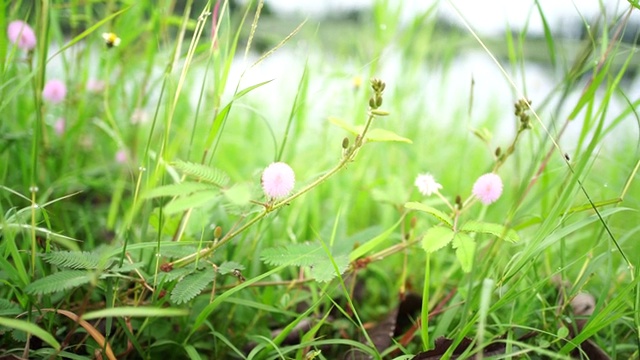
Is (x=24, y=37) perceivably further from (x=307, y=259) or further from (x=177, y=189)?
(x=307, y=259)

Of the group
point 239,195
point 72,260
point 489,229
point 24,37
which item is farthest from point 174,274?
point 24,37

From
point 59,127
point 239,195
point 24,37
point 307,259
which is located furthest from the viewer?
point 59,127

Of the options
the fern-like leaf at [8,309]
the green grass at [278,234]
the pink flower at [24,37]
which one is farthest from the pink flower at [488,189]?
the pink flower at [24,37]

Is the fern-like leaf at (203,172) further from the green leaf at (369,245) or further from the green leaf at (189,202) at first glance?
the green leaf at (369,245)

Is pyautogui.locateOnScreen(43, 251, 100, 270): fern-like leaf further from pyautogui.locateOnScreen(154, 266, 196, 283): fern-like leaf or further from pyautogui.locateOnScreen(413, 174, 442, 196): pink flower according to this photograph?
pyautogui.locateOnScreen(413, 174, 442, 196): pink flower

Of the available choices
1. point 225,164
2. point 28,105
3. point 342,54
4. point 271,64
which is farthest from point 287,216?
point 271,64
